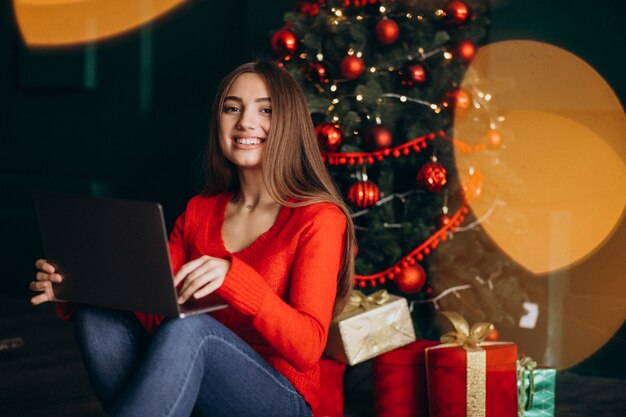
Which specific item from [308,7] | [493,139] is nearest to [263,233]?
[493,139]

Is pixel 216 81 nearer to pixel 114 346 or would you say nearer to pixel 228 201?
pixel 228 201

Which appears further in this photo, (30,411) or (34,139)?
(34,139)

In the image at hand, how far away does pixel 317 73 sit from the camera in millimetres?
2842

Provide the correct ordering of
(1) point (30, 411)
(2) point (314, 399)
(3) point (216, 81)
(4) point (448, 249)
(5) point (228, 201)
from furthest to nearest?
1. (3) point (216, 81)
2. (4) point (448, 249)
3. (1) point (30, 411)
4. (5) point (228, 201)
5. (2) point (314, 399)

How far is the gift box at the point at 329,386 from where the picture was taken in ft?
7.89

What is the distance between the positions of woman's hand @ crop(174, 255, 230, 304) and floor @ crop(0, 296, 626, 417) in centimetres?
133

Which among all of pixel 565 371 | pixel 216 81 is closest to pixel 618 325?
pixel 565 371

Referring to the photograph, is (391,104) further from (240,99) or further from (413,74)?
(240,99)

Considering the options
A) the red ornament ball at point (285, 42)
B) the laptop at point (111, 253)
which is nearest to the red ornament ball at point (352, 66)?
the red ornament ball at point (285, 42)

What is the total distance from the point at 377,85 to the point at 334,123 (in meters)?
0.20

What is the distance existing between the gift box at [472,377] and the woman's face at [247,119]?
0.80 m

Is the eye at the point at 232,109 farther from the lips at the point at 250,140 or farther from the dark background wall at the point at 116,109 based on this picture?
the dark background wall at the point at 116,109

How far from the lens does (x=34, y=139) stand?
5094 mm

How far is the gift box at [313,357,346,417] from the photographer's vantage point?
2.40 meters
